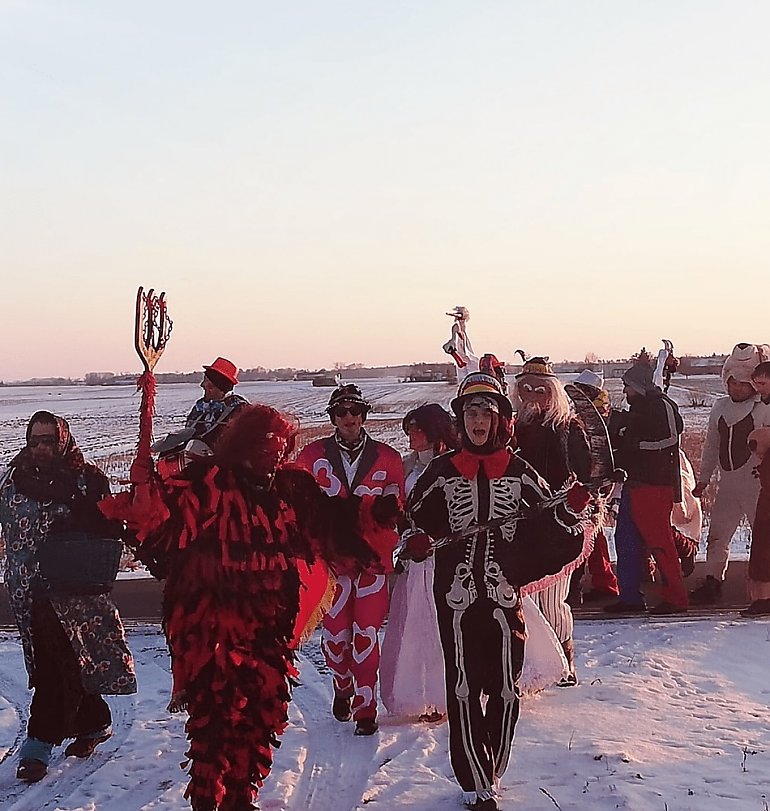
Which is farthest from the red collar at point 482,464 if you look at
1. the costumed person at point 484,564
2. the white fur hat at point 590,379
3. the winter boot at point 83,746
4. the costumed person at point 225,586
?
the white fur hat at point 590,379

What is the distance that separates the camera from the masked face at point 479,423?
4711 mm

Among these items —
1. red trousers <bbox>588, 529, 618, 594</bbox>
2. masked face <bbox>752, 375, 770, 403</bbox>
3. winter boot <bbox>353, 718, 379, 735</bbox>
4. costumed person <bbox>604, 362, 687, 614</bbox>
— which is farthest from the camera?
red trousers <bbox>588, 529, 618, 594</bbox>

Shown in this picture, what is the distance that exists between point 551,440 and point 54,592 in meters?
3.14

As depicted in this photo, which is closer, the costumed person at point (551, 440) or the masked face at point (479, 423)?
the masked face at point (479, 423)

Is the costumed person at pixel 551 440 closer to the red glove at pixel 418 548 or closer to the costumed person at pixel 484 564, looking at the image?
the costumed person at pixel 484 564

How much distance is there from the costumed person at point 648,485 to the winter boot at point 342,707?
336cm

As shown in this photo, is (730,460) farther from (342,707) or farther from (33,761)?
(33,761)

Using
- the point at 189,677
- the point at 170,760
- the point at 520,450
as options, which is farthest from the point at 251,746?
the point at 520,450

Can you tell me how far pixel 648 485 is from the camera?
856cm

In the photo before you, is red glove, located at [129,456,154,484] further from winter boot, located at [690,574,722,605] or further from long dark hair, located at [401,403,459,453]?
winter boot, located at [690,574,722,605]

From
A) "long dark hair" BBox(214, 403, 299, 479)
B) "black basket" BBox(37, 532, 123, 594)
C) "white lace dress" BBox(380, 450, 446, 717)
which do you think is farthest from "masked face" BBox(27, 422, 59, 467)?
"white lace dress" BBox(380, 450, 446, 717)

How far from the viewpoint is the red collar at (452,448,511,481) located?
4.70m

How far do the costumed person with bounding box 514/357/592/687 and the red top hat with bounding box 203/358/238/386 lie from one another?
1.86 m

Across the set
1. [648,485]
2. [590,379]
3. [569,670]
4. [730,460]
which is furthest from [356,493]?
[730,460]
